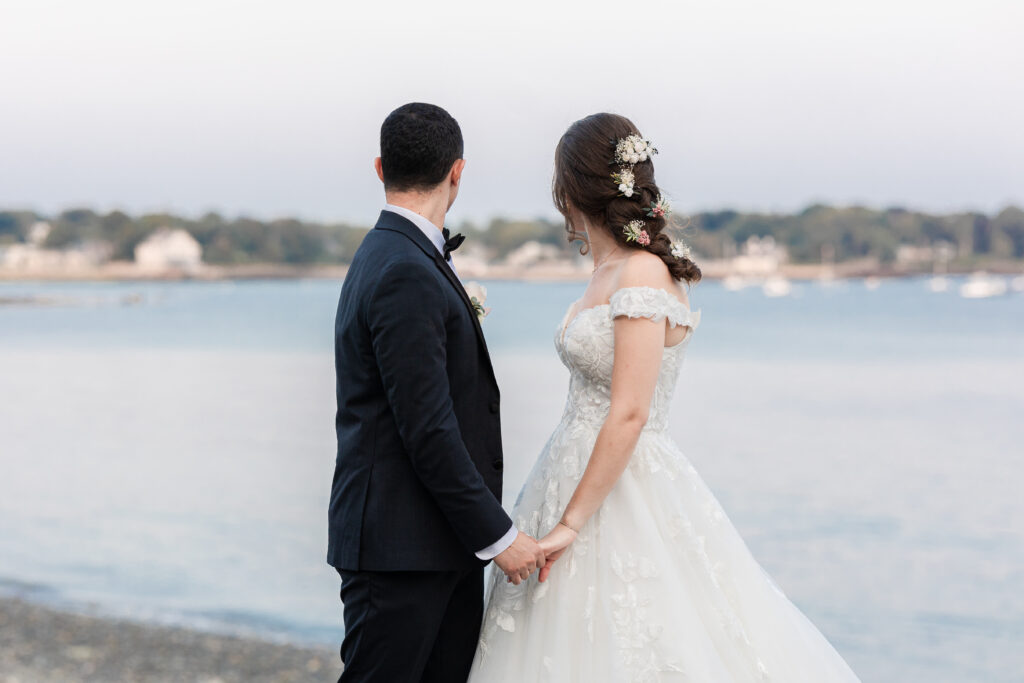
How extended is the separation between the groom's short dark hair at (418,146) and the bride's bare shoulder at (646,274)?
559mm

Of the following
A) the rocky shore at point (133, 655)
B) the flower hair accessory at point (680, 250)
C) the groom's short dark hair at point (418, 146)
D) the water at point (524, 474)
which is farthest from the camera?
the water at point (524, 474)

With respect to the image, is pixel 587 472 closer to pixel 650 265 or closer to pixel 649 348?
pixel 649 348

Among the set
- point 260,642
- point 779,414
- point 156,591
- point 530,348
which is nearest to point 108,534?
point 156,591

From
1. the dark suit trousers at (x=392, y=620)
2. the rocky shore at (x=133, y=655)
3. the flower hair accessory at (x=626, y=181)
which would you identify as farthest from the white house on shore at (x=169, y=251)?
the dark suit trousers at (x=392, y=620)

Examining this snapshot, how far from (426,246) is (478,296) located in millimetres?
396

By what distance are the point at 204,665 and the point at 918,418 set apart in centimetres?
1774

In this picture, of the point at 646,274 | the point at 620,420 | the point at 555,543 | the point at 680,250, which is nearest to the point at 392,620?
the point at 555,543

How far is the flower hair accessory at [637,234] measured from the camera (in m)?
2.76

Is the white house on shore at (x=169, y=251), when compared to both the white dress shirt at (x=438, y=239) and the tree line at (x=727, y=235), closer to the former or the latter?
the tree line at (x=727, y=235)

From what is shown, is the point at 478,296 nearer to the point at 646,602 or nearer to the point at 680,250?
the point at 680,250

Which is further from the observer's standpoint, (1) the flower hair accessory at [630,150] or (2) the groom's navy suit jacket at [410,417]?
(1) the flower hair accessory at [630,150]

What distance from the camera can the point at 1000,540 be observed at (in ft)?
35.9

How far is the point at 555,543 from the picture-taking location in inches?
104

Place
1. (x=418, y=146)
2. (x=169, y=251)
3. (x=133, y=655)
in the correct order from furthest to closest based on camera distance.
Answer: (x=169, y=251) < (x=133, y=655) < (x=418, y=146)
